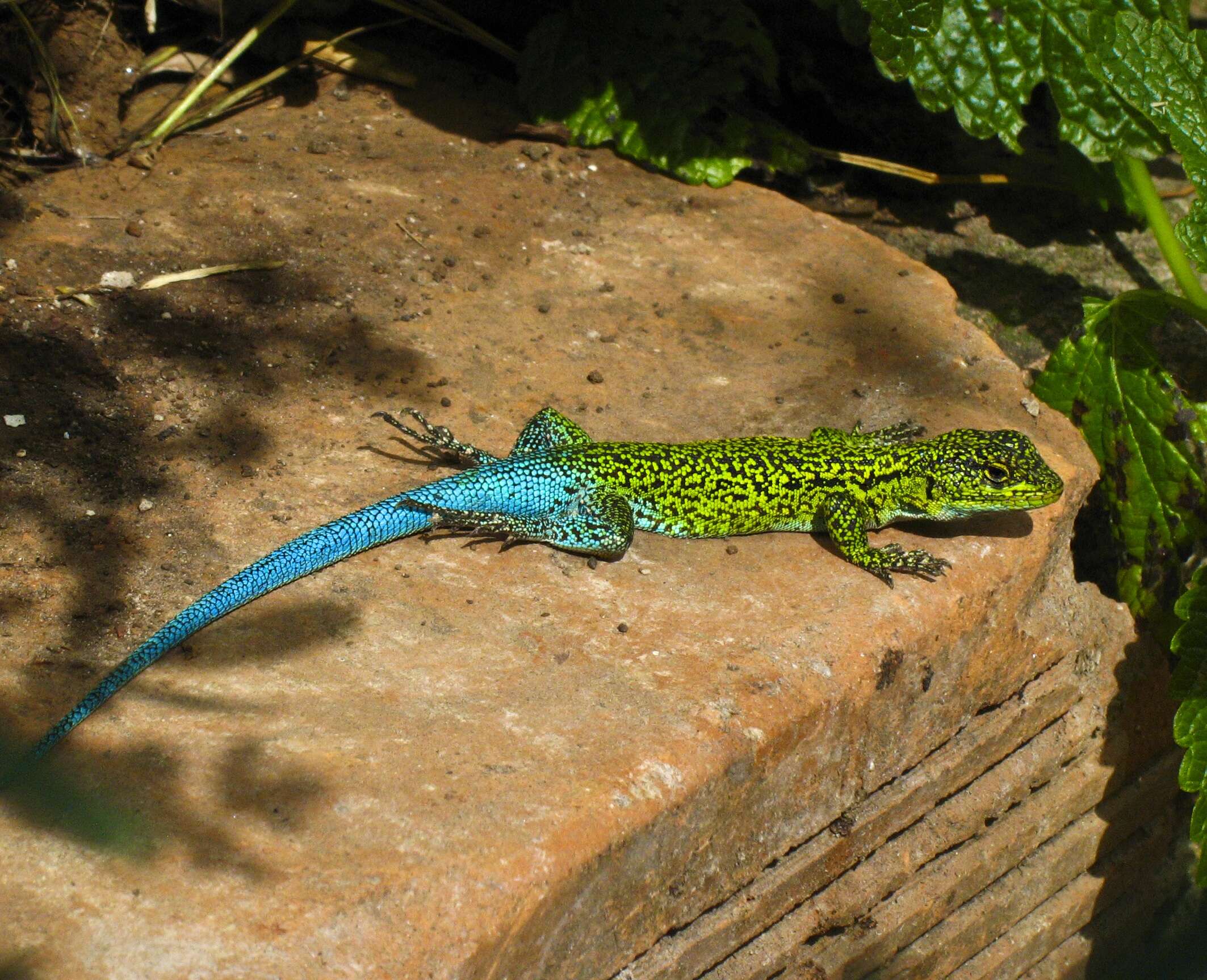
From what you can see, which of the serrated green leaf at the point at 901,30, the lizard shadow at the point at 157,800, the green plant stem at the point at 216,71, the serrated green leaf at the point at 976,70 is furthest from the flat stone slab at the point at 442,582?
the serrated green leaf at the point at 901,30

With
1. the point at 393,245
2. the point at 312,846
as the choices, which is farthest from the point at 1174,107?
the point at 312,846

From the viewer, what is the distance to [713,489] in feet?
14.7

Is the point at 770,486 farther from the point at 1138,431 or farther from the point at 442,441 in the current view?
the point at 1138,431

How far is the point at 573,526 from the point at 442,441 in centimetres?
68

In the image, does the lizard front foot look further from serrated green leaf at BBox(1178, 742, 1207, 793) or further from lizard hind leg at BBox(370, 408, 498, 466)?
lizard hind leg at BBox(370, 408, 498, 466)

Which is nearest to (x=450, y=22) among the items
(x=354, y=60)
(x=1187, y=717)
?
(x=354, y=60)

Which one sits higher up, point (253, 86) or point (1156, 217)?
point (1156, 217)

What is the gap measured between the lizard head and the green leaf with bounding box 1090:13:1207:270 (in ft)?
3.70

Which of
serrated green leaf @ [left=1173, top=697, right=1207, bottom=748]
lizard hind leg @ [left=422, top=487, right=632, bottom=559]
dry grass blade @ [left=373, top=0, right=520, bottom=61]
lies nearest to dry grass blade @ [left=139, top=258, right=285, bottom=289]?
lizard hind leg @ [left=422, top=487, right=632, bottom=559]

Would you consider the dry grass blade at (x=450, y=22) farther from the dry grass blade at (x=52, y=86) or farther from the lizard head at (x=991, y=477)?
the lizard head at (x=991, y=477)

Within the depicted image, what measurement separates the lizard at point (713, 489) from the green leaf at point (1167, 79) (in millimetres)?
1328

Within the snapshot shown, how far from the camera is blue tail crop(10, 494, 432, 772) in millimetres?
3271

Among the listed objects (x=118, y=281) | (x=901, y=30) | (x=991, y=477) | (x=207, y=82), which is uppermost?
(x=901, y=30)

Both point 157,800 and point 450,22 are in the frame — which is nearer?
point 157,800
